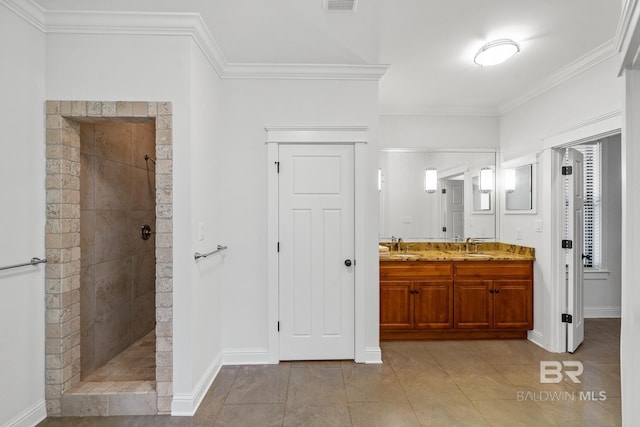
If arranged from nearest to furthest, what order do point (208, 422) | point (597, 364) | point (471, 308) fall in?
point (208, 422) < point (597, 364) < point (471, 308)

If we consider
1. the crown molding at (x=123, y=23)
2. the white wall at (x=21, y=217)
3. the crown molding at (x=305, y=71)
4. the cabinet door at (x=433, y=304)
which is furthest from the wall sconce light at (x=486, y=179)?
the white wall at (x=21, y=217)

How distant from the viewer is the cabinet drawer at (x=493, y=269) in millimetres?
3660

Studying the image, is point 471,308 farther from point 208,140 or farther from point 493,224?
point 208,140

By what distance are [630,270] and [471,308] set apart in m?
2.37

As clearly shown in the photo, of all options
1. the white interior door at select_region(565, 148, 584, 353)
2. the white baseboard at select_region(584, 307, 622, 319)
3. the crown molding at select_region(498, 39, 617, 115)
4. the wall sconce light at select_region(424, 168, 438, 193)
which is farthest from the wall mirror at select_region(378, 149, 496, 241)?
the white baseboard at select_region(584, 307, 622, 319)

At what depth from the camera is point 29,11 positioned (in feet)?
6.95

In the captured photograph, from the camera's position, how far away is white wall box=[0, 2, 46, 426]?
1.95 metres

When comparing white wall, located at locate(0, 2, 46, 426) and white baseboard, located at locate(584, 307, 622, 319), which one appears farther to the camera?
white baseboard, located at locate(584, 307, 622, 319)

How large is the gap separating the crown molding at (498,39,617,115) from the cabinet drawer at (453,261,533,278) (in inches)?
72.3

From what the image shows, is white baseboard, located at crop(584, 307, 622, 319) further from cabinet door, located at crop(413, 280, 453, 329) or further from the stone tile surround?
the stone tile surround

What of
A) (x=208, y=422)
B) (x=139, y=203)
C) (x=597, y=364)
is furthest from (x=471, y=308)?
(x=139, y=203)

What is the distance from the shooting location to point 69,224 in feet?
7.56

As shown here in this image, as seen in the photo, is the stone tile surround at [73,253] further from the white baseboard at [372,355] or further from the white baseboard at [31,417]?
the white baseboard at [372,355]

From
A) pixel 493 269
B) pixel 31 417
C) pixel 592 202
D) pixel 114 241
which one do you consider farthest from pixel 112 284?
pixel 592 202
